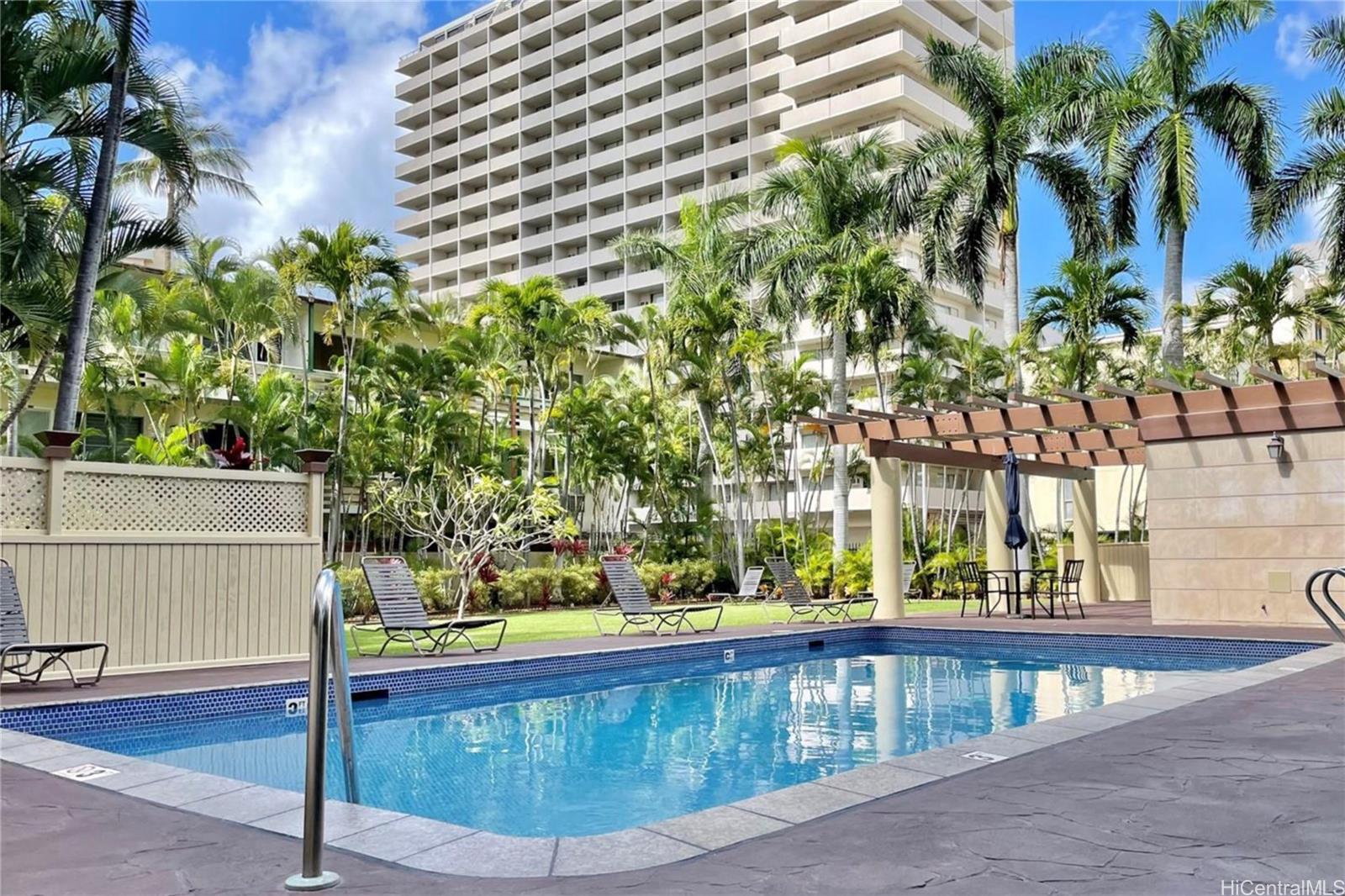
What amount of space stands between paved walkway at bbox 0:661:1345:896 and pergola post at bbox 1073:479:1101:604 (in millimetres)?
17347

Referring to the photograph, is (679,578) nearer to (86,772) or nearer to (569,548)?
(569,548)

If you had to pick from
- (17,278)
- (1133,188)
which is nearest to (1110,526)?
(1133,188)

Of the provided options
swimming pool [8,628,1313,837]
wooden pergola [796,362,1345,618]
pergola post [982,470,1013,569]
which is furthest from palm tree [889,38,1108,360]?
swimming pool [8,628,1313,837]

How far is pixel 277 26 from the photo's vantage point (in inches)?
1772

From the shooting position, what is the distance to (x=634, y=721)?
940 cm

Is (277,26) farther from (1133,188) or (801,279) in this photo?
(1133,188)

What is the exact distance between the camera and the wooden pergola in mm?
13602

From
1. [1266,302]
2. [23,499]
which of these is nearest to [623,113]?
[1266,302]

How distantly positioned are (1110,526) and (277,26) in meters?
38.8

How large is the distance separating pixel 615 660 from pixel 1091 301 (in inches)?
557

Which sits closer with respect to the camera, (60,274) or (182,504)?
(182,504)

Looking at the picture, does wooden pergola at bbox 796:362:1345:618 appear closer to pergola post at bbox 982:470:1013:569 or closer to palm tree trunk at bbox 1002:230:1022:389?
pergola post at bbox 982:470:1013:569

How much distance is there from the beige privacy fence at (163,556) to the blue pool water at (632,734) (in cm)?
221

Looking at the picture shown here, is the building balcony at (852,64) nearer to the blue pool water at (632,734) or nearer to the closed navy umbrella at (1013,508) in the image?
the closed navy umbrella at (1013,508)
